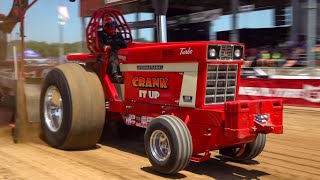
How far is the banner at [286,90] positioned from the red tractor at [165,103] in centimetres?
611

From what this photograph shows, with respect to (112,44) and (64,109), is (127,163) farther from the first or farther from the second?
(112,44)

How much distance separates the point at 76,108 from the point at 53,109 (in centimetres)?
77

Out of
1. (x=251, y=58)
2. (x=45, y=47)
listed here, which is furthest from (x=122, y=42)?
(x=251, y=58)

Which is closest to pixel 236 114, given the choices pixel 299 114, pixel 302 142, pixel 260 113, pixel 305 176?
pixel 260 113

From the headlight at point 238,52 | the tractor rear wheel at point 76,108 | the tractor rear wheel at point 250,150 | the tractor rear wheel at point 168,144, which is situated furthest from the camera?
the tractor rear wheel at point 76,108

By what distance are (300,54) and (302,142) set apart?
8.53 m

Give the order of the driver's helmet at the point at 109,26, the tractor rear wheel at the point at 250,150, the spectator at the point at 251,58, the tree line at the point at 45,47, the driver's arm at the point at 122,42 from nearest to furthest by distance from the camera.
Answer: the tractor rear wheel at the point at 250,150
the driver's arm at the point at 122,42
the driver's helmet at the point at 109,26
the tree line at the point at 45,47
the spectator at the point at 251,58

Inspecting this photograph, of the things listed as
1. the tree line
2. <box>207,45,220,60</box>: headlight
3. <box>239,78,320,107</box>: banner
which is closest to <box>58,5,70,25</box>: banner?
the tree line

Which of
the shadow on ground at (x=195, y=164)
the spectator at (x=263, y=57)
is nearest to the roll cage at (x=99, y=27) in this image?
the shadow on ground at (x=195, y=164)

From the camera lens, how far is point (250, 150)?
17.3 ft

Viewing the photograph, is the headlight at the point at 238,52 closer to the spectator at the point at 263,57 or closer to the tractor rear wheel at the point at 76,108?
the tractor rear wheel at the point at 76,108

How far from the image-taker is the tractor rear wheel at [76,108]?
5793 mm

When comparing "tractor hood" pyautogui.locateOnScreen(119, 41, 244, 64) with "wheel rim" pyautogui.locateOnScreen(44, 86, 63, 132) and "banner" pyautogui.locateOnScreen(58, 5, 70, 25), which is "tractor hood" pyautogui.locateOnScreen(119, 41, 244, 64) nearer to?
"wheel rim" pyautogui.locateOnScreen(44, 86, 63, 132)

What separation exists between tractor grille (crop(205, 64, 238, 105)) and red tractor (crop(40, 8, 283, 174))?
0.04 feet
